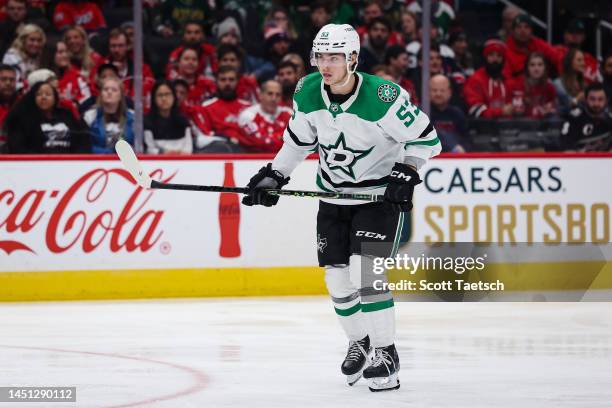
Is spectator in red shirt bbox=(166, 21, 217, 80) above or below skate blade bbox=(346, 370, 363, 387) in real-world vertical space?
above

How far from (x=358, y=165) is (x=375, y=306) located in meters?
0.57

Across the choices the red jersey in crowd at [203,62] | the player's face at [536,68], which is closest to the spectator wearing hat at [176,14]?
the red jersey in crowd at [203,62]

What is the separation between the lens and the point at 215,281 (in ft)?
30.0

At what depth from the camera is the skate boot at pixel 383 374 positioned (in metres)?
5.39

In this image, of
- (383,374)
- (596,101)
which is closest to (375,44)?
(596,101)

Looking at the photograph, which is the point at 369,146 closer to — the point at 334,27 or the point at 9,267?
the point at 334,27

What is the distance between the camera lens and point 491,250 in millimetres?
9227

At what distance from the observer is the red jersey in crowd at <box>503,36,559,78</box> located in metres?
10.4

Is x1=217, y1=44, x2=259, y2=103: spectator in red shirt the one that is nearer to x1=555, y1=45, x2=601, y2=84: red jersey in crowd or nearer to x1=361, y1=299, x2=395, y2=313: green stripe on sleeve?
x1=555, y1=45, x2=601, y2=84: red jersey in crowd

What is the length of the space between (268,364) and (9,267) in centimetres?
320

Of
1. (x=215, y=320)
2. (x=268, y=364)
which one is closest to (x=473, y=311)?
(x=215, y=320)

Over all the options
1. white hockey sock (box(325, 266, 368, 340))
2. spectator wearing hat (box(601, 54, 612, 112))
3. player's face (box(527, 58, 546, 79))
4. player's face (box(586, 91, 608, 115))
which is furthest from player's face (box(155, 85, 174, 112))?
white hockey sock (box(325, 266, 368, 340))

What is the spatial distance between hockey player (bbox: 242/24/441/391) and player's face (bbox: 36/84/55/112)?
3.48m

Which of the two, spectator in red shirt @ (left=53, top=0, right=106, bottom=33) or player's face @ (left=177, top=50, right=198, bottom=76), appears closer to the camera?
player's face @ (left=177, top=50, right=198, bottom=76)
